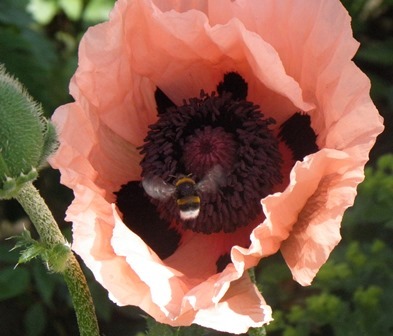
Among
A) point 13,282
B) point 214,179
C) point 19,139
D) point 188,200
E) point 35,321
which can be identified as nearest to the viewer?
point 19,139

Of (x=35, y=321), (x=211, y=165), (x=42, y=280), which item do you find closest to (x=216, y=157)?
(x=211, y=165)

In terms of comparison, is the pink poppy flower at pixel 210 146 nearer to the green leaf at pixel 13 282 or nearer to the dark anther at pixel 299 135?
the dark anther at pixel 299 135

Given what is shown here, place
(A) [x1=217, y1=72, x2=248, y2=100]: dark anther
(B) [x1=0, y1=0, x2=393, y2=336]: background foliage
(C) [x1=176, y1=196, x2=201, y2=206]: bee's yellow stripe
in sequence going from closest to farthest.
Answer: (C) [x1=176, y1=196, x2=201, y2=206]: bee's yellow stripe < (A) [x1=217, y1=72, x2=248, y2=100]: dark anther < (B) [x1=0, y1=0, x2=393, y2=336]: background foliage

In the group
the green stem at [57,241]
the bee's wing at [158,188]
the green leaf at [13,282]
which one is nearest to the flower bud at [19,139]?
the green stem at [57,241]

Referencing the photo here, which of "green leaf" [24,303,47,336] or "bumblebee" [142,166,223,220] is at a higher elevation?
"bumblebee" [142,166,223,220]

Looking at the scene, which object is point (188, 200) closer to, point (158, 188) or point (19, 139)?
point (158, 188)

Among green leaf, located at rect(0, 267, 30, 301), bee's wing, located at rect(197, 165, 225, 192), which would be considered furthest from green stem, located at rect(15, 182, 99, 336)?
green leaf, located at rect(0, 267, 30, 301)

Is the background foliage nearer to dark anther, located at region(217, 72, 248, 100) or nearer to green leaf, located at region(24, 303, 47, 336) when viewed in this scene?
green leaf, located at region(24, 303, 47, 336)
